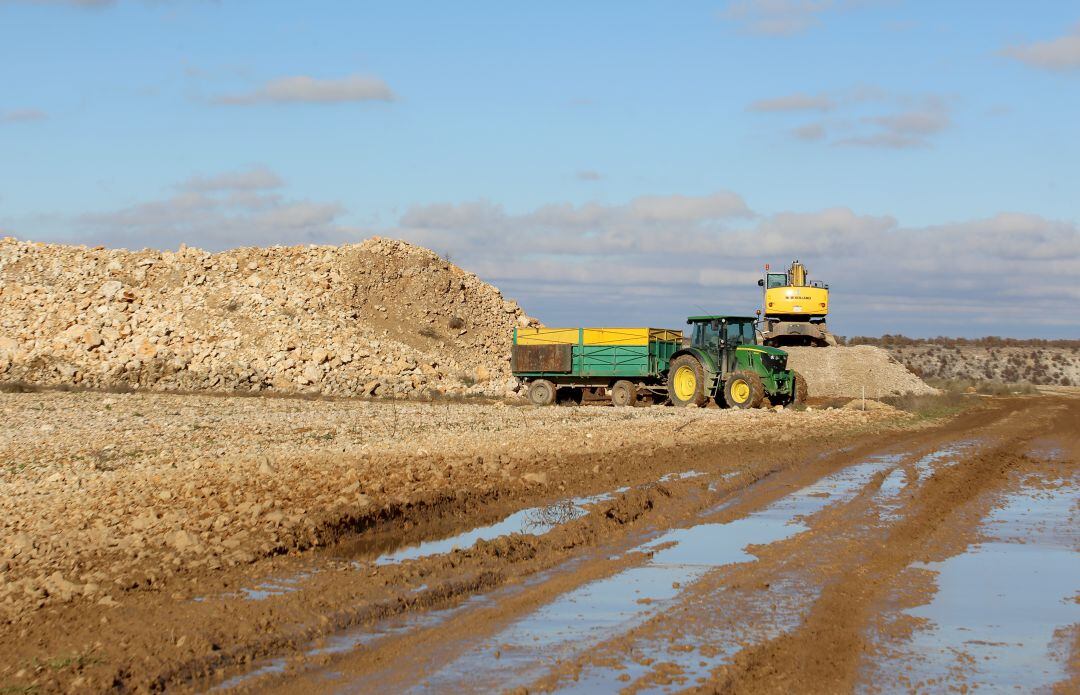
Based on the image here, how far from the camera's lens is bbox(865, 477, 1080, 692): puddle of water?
21.3ft

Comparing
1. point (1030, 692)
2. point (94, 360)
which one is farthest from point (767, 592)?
point (94, 360)

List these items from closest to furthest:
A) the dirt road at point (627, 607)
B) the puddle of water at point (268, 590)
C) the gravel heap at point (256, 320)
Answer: the dirt road at point (627, 607)
the puddle of water at point (268, 590)
the gravel heap at point (256, 320)

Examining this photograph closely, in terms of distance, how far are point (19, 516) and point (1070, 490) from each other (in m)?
13.8

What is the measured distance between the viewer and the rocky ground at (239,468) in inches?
376

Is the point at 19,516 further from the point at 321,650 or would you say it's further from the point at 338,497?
the point at 321,650

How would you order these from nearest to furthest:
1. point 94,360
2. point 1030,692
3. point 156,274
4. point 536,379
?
point 1030,692
point 536,379
point 94,360
point 156,274

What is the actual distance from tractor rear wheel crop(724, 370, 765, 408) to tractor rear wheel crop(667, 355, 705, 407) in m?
0.76

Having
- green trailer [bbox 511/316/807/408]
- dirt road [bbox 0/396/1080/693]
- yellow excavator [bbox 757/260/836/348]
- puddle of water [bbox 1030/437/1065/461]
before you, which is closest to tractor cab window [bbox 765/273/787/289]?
yellow excavator [bbox 757/260/836/348]

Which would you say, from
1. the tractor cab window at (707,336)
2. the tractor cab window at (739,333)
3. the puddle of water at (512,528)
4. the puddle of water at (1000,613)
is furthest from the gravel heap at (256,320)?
the puddle of water at (1000,613)

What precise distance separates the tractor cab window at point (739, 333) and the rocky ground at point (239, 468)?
319 cm

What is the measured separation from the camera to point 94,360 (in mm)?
40344

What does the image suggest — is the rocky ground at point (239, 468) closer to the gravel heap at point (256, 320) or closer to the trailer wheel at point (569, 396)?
the trailer wheel at point (569, 396)

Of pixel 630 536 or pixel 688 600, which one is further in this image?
pixel 630 536

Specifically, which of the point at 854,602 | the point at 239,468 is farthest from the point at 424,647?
the point at 239,468
